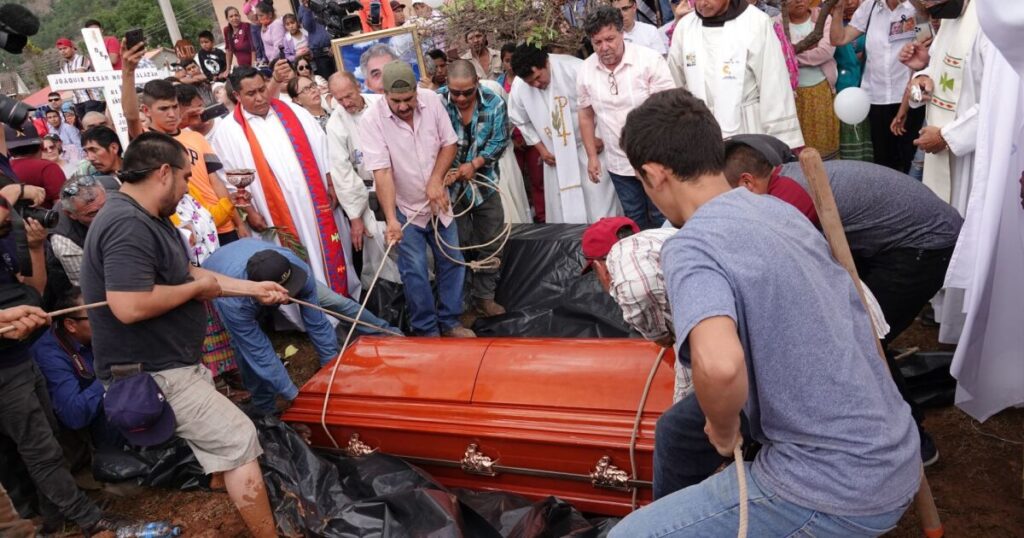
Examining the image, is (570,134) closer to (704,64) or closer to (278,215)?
(704,64)

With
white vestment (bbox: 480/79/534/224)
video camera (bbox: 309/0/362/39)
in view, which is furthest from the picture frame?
video camera (bbox: 309/0/362/39)

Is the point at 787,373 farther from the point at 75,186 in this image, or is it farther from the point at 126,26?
the point at 126,26

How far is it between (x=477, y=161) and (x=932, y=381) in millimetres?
2602

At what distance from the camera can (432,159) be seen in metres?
4.05

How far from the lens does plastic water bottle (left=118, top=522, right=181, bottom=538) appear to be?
10.0 ft

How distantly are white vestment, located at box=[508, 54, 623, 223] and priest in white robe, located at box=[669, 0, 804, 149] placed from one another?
2.96 ft

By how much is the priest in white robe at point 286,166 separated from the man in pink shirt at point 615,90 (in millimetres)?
1702

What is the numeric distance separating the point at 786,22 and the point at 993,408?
327 cm

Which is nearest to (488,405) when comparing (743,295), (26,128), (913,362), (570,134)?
(743,295)

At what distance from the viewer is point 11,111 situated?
3389mm

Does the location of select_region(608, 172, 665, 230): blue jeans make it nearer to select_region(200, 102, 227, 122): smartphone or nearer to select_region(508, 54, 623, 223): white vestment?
select_region(508, 54, 623, 223): white vestment

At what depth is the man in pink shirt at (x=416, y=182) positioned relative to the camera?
3.89 metres

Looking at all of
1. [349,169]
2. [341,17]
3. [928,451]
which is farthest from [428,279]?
[341,17]

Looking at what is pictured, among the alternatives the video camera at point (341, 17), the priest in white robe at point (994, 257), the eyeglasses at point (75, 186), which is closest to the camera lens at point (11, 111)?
the eyeglasses at point (75, 186)
